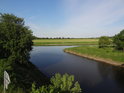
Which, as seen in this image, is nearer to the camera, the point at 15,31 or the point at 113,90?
the point at 113,90

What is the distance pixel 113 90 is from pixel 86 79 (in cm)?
483

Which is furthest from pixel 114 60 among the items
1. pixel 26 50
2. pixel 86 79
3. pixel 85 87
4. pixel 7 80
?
pixel 7 80

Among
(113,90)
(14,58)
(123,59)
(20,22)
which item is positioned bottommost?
(113,90)

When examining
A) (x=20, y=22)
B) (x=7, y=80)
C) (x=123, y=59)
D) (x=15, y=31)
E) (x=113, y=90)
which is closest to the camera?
(x=7, y=80)

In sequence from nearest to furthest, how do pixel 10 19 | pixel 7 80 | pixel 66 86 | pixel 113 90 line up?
pixel 7 80 < pixel 66 86 < pixel 113 90 < pixel 10 19

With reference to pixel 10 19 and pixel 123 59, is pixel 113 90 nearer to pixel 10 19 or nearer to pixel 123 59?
pixel 123 59

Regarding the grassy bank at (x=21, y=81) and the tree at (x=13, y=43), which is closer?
the grassy bank at (x=21, y=81)

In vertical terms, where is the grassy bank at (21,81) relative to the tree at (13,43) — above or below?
below

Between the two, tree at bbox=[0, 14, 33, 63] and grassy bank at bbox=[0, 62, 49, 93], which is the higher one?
tree at bbox=[0, 14, 33, 63]

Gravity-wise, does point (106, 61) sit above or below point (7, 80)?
below

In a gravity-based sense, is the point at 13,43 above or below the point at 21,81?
above

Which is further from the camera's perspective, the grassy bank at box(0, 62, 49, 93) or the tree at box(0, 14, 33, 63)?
the tree at box(0, 14, 33, 63)

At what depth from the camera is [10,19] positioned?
25656mm

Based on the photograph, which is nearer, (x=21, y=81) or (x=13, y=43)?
(x=21, y=81)
